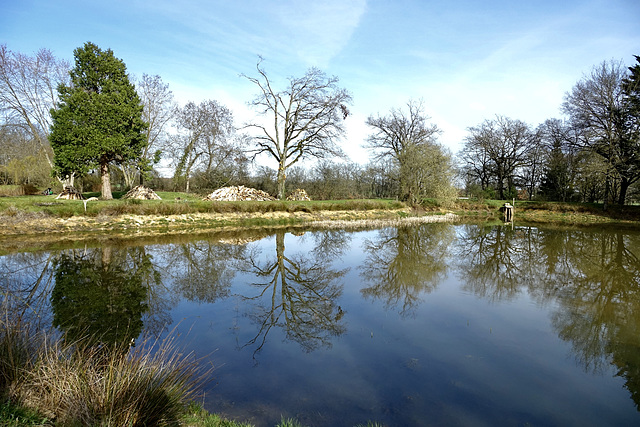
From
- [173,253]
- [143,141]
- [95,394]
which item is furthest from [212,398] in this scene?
[143,141]

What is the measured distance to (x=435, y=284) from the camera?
8789 millimetres

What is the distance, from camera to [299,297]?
762cm

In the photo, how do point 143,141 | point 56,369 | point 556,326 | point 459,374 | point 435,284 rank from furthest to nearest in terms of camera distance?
point 143,141, point 435,284, point 556,326, point 459,374, point 56,369

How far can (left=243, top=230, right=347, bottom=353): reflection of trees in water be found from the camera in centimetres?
577

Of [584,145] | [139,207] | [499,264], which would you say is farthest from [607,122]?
[139,207]

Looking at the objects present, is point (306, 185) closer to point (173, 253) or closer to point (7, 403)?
point (173, 253)

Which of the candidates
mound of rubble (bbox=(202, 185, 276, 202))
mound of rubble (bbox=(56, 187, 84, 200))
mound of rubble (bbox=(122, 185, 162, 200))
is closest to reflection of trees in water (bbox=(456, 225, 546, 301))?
mound of rubble (bbox=(202, 185, 276, 202))

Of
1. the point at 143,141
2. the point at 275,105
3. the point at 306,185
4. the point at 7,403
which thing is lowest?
the point at 7,403

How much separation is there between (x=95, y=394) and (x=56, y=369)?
26.1 inches

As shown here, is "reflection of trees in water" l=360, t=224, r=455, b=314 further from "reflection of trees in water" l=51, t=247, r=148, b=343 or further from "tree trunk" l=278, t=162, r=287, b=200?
"tree trunk" l=278, t=162, r=287, b=200

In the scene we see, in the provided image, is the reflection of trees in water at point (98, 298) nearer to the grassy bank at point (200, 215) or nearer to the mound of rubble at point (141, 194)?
the grassy bank at point (200, 215)

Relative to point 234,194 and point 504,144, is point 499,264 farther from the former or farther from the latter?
point 504,144

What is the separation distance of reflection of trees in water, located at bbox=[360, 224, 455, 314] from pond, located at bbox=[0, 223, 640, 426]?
0.24 ft

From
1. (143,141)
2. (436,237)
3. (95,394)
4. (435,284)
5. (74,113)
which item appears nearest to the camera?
(95,394)
